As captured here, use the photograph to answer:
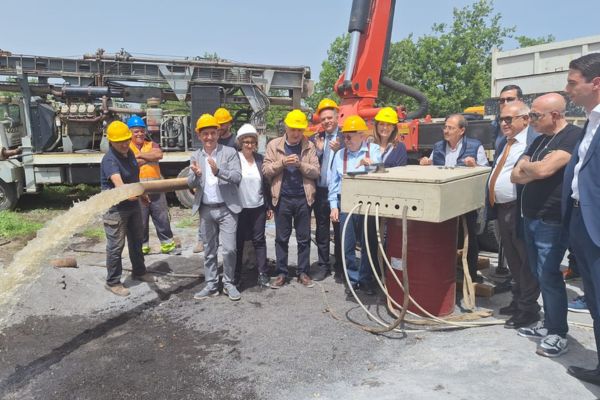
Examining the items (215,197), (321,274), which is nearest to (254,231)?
(215,197)

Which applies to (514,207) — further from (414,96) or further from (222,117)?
(414,96)

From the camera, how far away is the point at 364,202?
12.5ft

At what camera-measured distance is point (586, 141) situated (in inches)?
110

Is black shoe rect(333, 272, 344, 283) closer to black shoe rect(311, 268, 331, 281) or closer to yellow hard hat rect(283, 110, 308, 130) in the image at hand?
black shoe rect(311, 268, 331, 281)

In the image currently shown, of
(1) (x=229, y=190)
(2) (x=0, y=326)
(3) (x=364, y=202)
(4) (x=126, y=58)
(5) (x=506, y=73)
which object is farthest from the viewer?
(4) (x=126, y=58)

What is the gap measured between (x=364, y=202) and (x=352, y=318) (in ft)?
3.51

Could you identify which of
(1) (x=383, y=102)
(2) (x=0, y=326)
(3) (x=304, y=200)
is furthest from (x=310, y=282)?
(1) (x=383, y=102)

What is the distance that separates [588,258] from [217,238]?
3260mm

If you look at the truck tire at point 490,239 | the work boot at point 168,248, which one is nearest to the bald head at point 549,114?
the truck tire at point 490,239

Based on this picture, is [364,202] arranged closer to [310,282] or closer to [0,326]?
[310,282]

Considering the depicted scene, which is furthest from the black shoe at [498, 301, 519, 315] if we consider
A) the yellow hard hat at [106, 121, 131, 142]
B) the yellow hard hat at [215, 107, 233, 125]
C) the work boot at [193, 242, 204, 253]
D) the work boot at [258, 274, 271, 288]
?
the work boot at [193, 242, 204, 253]

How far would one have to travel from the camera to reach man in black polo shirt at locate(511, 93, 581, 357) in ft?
10.3

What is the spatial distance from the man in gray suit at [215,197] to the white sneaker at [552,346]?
2.69 m

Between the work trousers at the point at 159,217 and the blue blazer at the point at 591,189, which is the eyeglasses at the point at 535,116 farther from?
the work trousers at the point at 159,217
